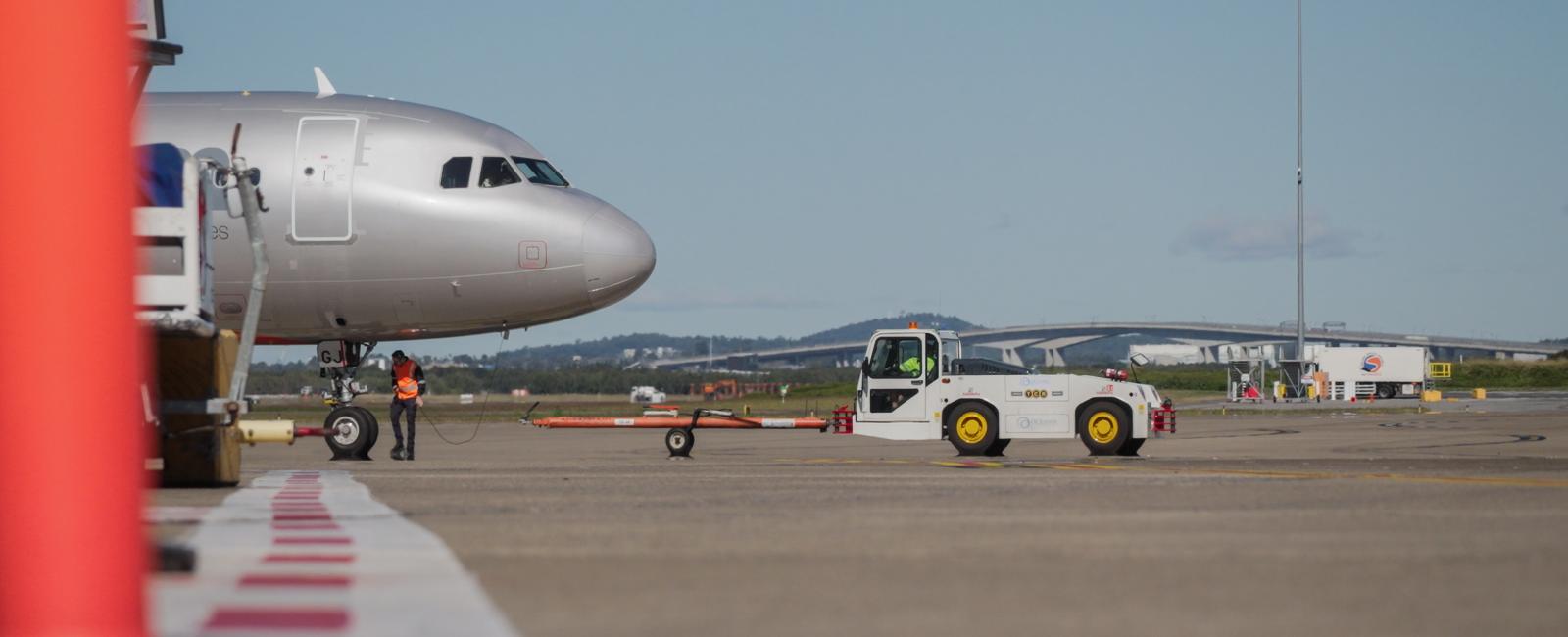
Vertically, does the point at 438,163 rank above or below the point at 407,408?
above

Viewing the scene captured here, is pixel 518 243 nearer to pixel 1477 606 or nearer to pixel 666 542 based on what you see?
pixel 666 542

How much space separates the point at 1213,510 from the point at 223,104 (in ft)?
46.5

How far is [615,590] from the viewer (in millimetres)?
6348

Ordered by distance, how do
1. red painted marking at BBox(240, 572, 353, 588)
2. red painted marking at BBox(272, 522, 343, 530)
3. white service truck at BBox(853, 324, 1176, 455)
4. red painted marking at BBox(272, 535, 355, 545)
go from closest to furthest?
red painted marking at BBox(240, 572, 353, 588) → red painted marking at BBox(272, 535, 355, 545) → red painted marking at BBox(272, 522, 343, 530) → white service truck at BBox(853, 324, 1176, 455)

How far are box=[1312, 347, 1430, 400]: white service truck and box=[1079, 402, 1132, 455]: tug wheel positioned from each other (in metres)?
62.6

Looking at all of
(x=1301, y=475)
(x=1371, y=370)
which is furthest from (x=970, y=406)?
(x=1371, y=370)

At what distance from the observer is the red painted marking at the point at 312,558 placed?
7262mm

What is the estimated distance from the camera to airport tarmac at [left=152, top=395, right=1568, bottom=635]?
5.76 metres

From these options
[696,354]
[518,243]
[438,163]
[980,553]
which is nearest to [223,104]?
[438,163]

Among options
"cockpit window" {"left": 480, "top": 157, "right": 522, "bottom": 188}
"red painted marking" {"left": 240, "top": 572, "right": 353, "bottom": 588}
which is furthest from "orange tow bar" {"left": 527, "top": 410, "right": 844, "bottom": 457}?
"red painted marking" {"left": 240, "top": 572, "right": 353, "bottom": 588}

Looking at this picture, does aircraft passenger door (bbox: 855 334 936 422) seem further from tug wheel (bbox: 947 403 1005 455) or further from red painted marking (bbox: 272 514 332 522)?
red painted marking (bbox: 272 514 332 522)

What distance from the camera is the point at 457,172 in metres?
21.0

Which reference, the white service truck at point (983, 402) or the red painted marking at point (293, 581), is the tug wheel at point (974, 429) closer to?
the white service truck at point (983, 402)

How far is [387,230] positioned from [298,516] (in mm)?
10642
